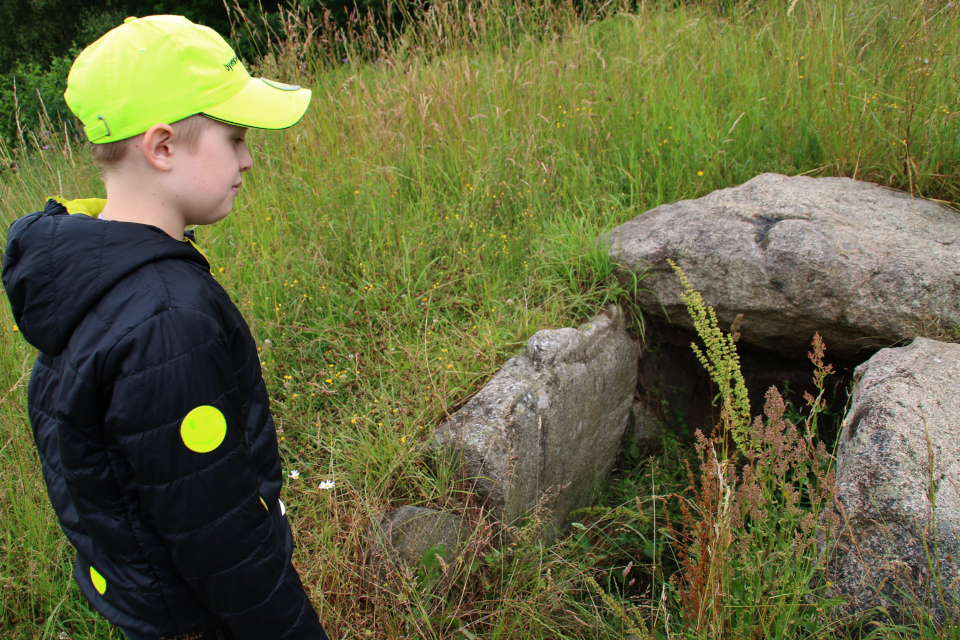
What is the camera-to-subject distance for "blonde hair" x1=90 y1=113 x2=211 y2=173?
45.8 inches

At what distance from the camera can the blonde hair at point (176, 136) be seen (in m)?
1.16

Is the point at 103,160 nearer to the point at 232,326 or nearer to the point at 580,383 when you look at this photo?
the point at 232,326

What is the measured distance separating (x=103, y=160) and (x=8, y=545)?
1.83m

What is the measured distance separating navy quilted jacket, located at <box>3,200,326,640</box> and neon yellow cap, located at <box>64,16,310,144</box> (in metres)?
0.21

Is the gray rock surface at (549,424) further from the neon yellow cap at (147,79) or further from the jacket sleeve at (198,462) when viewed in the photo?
the neon yellow cap at (147,79)

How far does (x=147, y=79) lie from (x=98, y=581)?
3.53 ft

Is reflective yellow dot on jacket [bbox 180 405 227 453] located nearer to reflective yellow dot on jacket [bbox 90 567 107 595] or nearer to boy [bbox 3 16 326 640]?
boy [bbox 3 16 326 640]

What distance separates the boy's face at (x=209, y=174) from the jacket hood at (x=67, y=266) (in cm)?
14

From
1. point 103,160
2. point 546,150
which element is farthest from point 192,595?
point 546,150

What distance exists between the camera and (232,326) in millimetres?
1254

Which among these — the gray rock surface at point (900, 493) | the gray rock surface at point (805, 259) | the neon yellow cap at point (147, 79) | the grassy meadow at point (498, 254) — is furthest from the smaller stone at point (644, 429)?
the neon yellow cap at point (147, 79)

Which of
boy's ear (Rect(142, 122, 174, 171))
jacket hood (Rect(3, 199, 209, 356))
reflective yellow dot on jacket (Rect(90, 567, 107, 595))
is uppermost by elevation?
boy's ear (Rect(142, 122, 174, 171))

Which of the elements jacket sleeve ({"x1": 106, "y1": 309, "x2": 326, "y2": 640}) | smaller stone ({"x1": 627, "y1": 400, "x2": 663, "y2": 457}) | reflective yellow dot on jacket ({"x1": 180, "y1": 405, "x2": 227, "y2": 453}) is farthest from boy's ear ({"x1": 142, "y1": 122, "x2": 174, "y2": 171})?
smaller stone ({"x1": 627, "y1": 400, "x2": 663, "y2": 457})

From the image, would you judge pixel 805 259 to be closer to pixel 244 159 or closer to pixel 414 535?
pixel 414 535
